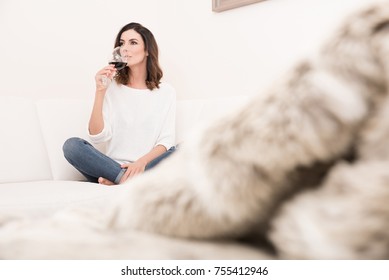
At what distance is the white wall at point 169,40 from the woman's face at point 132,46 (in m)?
0.35

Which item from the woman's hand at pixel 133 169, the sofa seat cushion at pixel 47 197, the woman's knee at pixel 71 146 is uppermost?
the woman's knee at pixel 71 146

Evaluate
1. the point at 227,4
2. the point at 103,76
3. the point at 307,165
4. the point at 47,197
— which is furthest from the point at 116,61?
the point at 307,165

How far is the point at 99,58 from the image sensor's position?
265 centimetres

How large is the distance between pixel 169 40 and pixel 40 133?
119cm

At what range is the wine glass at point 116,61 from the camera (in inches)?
83.4

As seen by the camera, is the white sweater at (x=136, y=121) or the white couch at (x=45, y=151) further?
the white sweater at (x=136, y=121)

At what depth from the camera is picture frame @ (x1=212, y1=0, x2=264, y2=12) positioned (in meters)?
2.34

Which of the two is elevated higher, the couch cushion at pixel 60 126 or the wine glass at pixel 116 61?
the wine glass at pixel 116 61

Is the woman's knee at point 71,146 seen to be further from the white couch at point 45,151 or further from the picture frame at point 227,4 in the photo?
the picture frame at point 227,4

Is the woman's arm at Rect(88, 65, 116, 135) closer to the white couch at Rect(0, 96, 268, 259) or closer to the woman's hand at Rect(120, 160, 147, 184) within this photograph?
the white couch at Rect(0, 96, 268, 259)

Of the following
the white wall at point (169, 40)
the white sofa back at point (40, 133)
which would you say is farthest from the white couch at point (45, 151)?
the white wall at point (169, 40)
